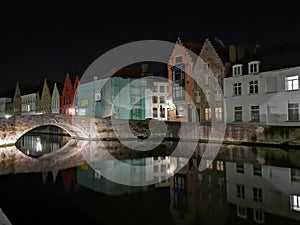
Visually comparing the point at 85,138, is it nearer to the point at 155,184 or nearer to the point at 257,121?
the point at 257,121

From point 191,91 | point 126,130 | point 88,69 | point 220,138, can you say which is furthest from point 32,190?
point 88,69

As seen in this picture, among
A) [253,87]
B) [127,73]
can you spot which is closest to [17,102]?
[127,73]

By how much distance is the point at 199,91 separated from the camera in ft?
91.6

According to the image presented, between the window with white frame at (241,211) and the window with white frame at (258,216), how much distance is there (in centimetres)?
19

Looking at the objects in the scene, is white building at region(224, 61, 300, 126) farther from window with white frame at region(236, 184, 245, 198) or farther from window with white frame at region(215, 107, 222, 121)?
window with white frame at region(236, 184, 245, 198)

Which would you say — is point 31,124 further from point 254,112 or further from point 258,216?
point 258,216

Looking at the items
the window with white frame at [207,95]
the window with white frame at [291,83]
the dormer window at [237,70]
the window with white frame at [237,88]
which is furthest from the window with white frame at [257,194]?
the window with white frame at [207,95]

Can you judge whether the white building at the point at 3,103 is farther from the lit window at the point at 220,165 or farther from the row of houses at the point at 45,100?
the lit window at the point at 220,165

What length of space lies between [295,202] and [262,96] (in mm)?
15707

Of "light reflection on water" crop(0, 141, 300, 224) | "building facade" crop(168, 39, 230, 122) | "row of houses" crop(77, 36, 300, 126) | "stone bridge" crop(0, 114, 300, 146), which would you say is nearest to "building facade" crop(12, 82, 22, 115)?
"row of houses" crop(77, 36, 300, 126)

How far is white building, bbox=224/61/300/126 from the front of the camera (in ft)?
66.1

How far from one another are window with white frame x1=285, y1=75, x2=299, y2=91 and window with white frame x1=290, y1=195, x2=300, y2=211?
538 inches

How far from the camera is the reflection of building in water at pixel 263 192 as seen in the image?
6.50 m

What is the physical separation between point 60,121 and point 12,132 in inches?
151
